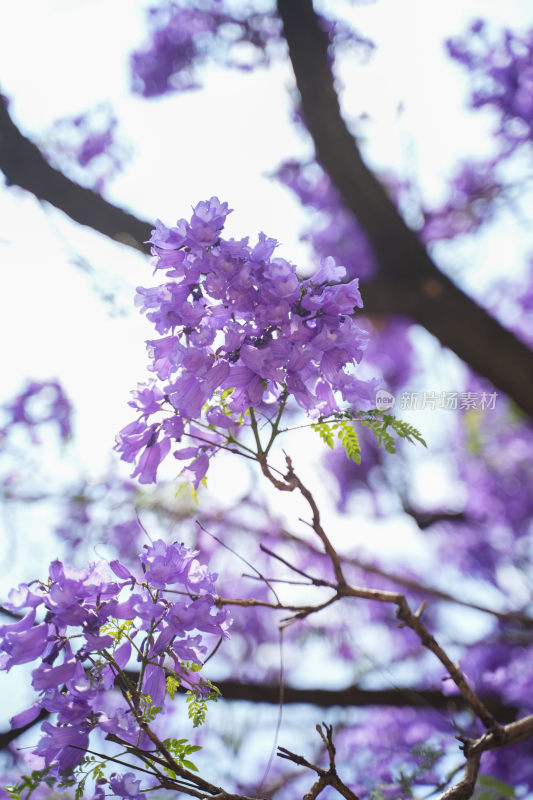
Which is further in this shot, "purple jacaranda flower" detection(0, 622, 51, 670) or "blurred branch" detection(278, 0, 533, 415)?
"blurred branch" detection(278, 0, 533, 415)

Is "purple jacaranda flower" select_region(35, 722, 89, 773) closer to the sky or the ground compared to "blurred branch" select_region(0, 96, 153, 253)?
closer to the ground

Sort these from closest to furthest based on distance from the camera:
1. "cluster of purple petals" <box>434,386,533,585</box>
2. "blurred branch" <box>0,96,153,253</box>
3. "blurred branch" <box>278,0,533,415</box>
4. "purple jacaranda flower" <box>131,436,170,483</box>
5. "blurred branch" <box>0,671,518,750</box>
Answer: "purple jacaranda flower" <box>131,436,170,483</box> → "blurred branch" <box>0,671,518,750</box> → "blurred branch" <box>0,96,153,253</box> → "blurred branch" <box>278,0,533,415</box> → "cluster of purple petals" <box>434,386,533,585</box>

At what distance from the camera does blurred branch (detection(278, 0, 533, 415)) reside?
204 cm

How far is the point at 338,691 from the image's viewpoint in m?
1.82

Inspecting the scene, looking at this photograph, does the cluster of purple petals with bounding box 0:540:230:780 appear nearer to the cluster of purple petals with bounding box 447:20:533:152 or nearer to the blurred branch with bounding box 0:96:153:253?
the blurred branch with bounding box 0:96:153:253

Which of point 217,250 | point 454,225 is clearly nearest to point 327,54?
point 454,225

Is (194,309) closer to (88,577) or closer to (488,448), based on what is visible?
(88,577)

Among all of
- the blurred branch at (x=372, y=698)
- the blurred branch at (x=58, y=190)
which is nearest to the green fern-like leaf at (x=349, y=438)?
the blurred branch at (x=372, y=698)

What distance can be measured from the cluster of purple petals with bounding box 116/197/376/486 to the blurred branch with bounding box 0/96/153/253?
114 centimetres

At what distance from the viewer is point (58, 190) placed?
1.89 meters

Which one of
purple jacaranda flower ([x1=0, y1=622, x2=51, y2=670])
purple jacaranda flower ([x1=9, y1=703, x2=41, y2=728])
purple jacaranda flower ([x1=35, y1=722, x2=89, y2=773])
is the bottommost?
purple jacaranda flower ([x1=35, y1=722, x2=89, y2=773])

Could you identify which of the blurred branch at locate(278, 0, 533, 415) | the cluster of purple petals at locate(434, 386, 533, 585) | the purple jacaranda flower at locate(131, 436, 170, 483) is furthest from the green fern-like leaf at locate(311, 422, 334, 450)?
the cluster of purple petals at locate(434, 386, 533, 585)

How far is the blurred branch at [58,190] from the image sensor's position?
6.08 feet

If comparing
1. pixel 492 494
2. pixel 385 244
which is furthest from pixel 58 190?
pixel 492 494
